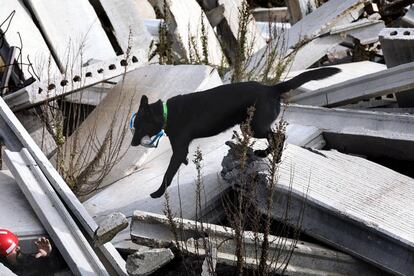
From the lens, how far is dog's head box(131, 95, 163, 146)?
4.85 metres

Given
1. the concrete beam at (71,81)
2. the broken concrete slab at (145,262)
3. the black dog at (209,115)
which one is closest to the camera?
the broken concrete slab at (145,262)

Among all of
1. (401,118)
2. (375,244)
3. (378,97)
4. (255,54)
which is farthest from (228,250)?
(255,54)

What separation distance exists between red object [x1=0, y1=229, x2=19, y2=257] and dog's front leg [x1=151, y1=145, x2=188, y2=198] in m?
1.04

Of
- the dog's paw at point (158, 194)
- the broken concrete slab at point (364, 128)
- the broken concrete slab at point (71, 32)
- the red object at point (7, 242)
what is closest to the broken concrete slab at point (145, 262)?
the red object at point (7, 242)

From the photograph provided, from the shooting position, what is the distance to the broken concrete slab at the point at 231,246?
4.29 metres

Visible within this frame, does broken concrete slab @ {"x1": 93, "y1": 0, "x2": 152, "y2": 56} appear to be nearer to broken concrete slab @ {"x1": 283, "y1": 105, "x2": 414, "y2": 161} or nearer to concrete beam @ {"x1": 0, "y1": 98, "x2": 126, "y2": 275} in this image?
broken concrete slab @ {"x1": 283, "y1": 105, "x2": 414, "y2": 161}

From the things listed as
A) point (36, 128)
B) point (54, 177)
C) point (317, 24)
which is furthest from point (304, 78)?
point (317, 24)

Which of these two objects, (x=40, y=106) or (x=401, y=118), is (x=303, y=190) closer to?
(x=401, y=118)

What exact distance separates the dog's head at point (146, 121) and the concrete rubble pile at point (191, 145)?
1.05ft

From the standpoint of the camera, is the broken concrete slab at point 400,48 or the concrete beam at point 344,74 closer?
the broken concrete slab at point 400,48

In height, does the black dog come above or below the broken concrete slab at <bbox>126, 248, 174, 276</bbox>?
above

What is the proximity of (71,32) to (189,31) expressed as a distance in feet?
3.32

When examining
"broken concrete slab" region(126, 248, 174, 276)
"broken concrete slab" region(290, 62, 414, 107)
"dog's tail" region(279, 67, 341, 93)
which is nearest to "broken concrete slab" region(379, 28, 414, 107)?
"broken concrete slab" region(290, 62, 414, 107)

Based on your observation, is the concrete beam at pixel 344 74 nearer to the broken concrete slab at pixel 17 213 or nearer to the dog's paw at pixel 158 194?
the dog's paw at pixel 158 194
